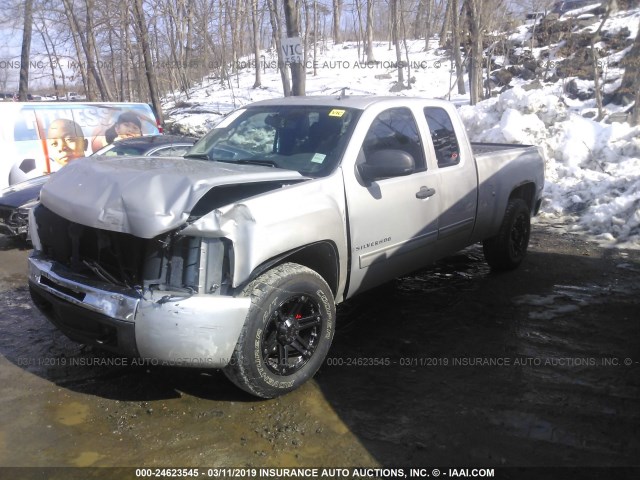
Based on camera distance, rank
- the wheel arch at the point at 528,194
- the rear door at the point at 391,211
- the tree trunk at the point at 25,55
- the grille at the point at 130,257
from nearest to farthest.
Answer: the grille at the point at 130,257
the rear door at the point at 391,211
the wheel arch at the point at 528,194
the tree trunk at the point at 25,55

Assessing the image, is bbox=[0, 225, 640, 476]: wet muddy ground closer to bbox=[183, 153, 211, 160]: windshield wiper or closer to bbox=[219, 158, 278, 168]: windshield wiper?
bbox=[219, 158, 278, 168]: windshield wiper

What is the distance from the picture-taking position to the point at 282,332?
11.3 ft

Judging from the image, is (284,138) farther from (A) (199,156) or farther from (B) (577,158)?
(B) (577,158)

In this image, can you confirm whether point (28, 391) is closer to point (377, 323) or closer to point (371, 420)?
point (371, 420)

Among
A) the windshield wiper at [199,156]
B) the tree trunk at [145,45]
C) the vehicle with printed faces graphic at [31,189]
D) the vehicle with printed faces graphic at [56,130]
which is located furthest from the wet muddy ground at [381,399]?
the tree trunk at [145,45]

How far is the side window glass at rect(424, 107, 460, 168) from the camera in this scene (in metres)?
4.90

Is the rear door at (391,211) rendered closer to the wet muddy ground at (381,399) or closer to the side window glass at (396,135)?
the side window glass at (396,135)

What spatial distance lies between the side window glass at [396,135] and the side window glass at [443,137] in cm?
24

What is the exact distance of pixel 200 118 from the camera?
20.5 metres

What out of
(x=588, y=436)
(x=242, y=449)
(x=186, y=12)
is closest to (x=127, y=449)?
(x=242, y=449)

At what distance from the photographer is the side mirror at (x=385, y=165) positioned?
13.1 ft

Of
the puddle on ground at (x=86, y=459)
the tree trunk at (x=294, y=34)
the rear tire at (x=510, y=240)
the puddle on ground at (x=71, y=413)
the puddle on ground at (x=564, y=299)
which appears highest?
the tree trunk at (x=294, y=34)

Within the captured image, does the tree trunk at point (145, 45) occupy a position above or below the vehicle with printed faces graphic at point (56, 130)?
above

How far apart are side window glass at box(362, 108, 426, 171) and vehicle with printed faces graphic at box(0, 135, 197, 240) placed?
2.98 metres
